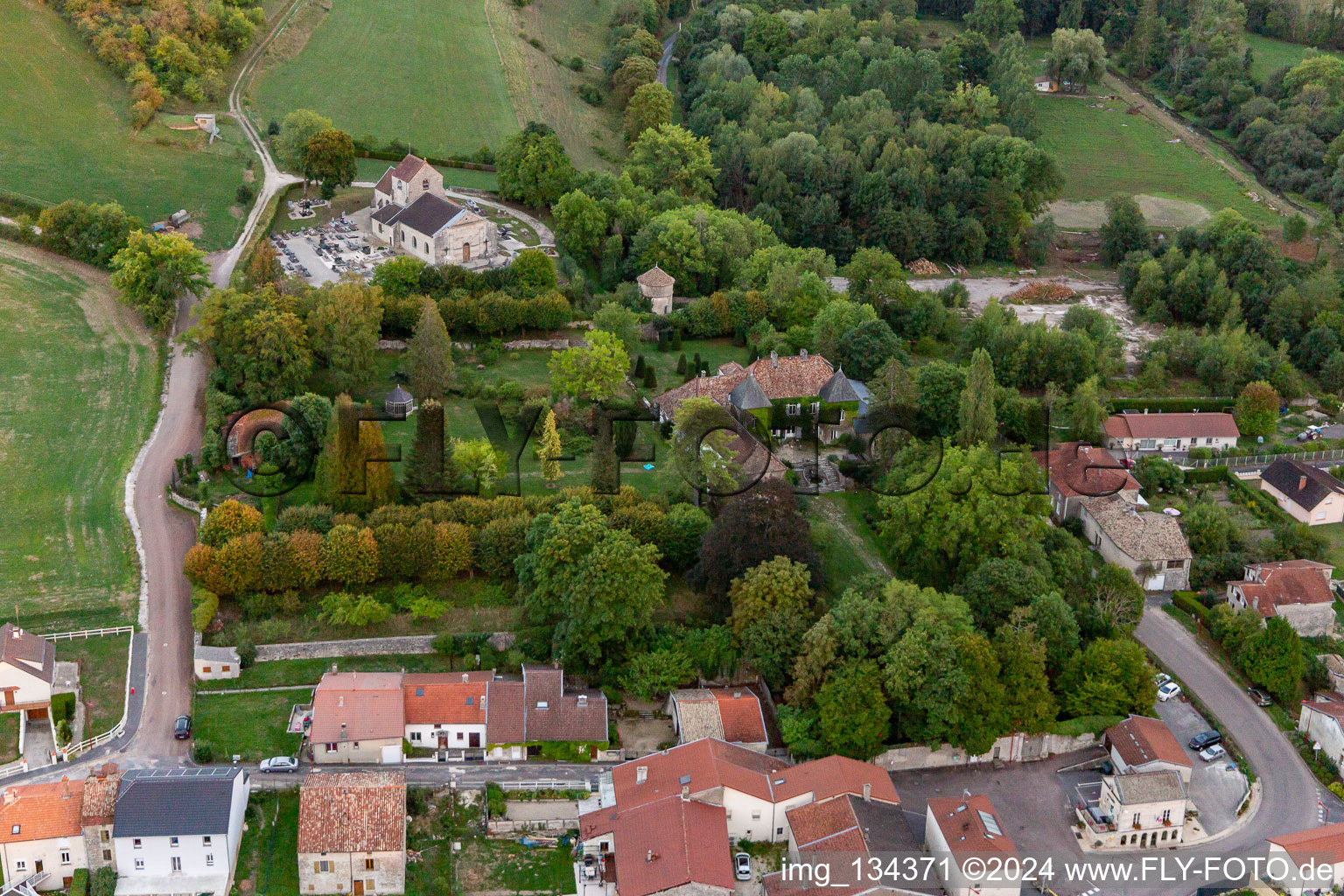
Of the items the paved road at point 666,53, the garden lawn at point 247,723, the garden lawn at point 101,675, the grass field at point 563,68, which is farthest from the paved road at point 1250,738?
the paved road at point 666,53

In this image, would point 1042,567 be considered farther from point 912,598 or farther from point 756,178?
point 756,178

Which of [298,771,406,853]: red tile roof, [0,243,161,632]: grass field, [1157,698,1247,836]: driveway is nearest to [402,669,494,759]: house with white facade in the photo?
[298,771,406,853]: red tile roof

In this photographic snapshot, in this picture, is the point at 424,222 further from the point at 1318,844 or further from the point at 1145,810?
the point at 1318,844

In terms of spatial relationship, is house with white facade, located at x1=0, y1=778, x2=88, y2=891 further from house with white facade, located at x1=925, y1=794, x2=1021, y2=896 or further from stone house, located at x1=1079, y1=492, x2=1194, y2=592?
stone house, located at x1=1079, y1=492, x2=1194, y2=592

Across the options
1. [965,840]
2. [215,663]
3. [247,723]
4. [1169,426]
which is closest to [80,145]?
[215,663]

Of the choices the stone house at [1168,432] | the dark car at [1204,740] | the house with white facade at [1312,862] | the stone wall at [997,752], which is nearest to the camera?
the house with white facade at [1312,862]

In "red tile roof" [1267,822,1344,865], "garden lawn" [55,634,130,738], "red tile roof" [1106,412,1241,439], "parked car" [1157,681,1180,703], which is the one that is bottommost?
"garden lawn" [55,634,130,738]

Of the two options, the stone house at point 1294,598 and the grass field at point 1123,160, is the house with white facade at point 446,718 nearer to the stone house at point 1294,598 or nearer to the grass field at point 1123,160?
the stone house at point 1294,598
